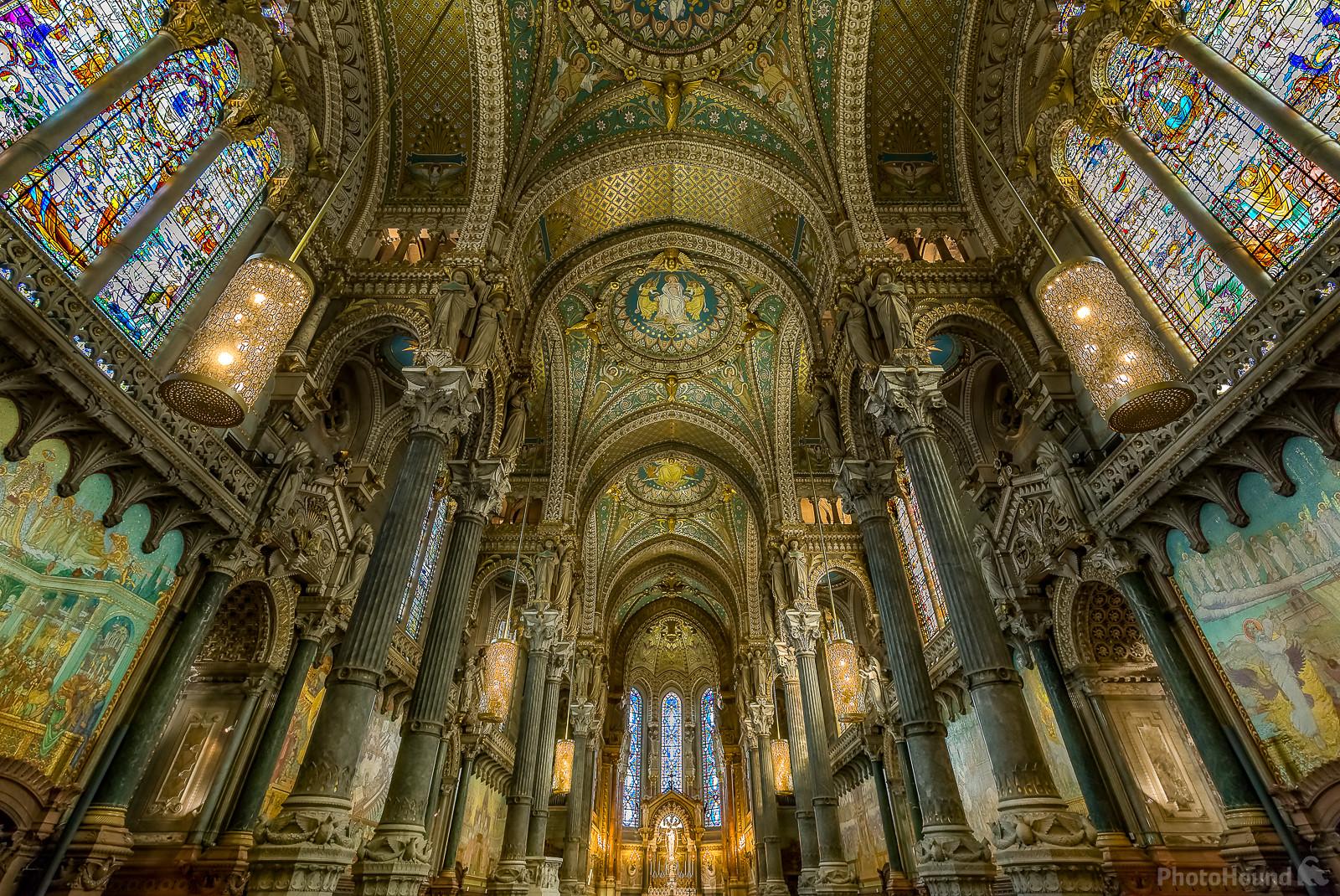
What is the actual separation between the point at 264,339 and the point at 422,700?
16.7 feet

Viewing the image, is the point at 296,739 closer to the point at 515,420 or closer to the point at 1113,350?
the point at 515,420

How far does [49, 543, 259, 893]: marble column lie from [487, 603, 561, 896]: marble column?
7712 millimetres

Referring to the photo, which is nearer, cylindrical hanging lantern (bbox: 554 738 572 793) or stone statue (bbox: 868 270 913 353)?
stone statue (bbox: 868 270 913 353)

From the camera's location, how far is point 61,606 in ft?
20.1

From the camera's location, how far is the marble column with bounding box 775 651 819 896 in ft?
47.3

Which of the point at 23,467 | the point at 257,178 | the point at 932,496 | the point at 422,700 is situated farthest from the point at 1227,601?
the point at 257,178

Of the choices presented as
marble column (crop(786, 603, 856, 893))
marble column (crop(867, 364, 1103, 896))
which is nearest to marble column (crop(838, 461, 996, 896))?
marble column (crop(867, 364, 1103, 896))

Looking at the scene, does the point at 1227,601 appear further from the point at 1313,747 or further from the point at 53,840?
the point at 53,840

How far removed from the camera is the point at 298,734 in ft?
32.8

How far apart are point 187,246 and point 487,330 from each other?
385cm

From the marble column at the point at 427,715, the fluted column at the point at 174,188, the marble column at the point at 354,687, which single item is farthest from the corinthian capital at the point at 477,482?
the fluted column at the point at 174,188

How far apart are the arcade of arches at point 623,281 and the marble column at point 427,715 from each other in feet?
0.21

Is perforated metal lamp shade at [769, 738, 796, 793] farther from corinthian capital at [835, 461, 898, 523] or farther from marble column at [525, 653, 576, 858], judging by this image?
corinthian capital at [835, 461, 898, 523]

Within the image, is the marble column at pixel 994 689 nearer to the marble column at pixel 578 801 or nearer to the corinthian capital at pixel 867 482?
the corinthian capital at pixel 867 482
